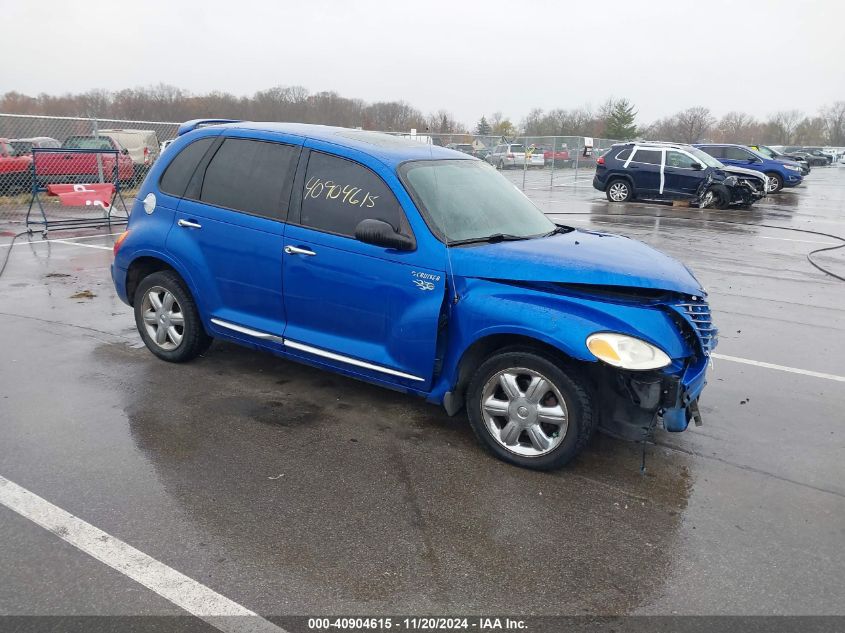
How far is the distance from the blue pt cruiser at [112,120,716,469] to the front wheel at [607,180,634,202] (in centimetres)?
1623

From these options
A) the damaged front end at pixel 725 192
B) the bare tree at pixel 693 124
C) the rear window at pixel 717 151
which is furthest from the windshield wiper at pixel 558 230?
the bare tree at pixel 693 124

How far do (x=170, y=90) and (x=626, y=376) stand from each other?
57928 millimetres

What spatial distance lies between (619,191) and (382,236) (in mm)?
17863

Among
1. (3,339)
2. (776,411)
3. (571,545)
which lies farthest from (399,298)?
(3,339)

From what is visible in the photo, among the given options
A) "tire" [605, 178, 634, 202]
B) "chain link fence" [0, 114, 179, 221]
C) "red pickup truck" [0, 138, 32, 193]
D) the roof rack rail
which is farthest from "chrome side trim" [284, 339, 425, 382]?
"tire" [605, 178, 634, 202]

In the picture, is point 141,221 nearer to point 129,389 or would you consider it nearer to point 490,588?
point 129,389

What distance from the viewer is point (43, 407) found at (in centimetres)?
472

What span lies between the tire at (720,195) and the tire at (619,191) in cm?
223

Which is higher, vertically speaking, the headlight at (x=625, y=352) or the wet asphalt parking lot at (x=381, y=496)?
the headlight at (x=625, y=352)

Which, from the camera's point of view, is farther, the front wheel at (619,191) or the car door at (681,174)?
the front wheel at (619,191)

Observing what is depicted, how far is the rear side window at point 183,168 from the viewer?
539 cm

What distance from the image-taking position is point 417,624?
2.72 m

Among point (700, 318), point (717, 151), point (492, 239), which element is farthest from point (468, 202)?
point (717, 151)

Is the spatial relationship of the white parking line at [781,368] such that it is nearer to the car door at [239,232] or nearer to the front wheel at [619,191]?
the car door at [239,232]
